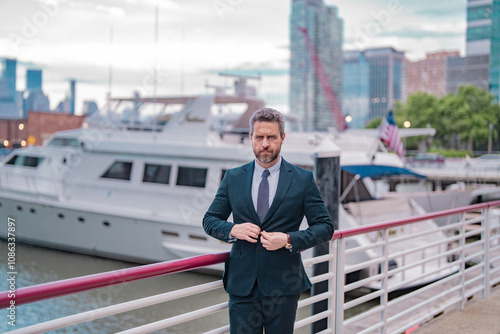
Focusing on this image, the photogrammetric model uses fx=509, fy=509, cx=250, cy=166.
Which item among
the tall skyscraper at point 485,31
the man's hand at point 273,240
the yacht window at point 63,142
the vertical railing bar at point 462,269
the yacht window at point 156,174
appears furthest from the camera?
the tall skyscraper at point 485,31

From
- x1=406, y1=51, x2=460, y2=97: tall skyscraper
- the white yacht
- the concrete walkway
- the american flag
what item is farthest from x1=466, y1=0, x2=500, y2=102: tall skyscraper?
the concrete walkway

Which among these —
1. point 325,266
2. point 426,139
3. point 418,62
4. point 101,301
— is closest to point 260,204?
point 325,266

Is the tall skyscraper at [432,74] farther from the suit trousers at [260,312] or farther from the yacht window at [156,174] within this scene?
the suit trousers at [260,312]

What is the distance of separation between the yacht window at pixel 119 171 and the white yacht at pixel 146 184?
0.02 metres

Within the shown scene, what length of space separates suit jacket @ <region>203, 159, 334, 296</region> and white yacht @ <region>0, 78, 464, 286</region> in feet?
24.0

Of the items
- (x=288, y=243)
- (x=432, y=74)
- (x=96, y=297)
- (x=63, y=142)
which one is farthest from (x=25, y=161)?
(x=432, y=74)

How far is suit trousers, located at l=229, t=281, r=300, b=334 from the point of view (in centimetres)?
246

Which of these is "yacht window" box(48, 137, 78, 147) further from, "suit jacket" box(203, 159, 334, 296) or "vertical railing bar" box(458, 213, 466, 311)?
"suit jacket" box(203, 159, 334, 296)

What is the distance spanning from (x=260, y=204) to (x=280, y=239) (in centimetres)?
22

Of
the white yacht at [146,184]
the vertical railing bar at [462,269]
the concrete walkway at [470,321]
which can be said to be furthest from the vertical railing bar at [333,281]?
the white yacht at [146,184]

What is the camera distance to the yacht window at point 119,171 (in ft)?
41.5

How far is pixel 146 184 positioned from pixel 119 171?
0.99 meters

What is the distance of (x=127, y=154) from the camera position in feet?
41.6

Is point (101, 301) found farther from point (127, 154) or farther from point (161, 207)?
point (127, 154)
